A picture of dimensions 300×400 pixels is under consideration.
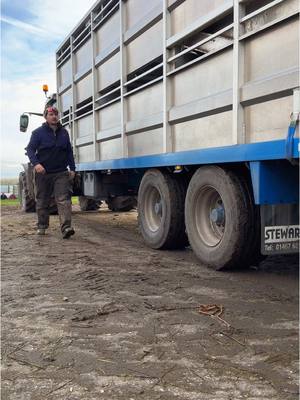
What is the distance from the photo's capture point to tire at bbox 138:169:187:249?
571cm

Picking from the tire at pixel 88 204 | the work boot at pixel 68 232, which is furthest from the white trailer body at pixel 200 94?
the tire at pixel 88 204

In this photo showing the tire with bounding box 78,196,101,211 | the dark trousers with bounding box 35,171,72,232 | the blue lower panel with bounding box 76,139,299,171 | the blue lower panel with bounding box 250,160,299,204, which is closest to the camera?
the blue lower panel with bounding box 76,139,299,171

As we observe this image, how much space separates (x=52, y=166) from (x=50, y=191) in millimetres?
432

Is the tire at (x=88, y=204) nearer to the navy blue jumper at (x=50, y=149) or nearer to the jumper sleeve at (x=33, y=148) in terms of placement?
the navy blue jumper at (x=50, y=149)

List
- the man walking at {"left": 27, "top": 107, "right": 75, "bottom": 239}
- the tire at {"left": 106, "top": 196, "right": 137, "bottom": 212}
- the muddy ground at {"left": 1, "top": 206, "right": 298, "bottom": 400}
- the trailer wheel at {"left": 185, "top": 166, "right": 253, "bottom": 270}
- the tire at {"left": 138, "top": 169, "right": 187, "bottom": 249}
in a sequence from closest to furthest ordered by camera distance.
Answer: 1. the muddy ground at {"left": 1, "top": 206, "right": 298, "bottom": 400}
2. the trailer wheel at {"left": 185, "top": 166, "right": 253, "bottom": 270}
3. the tire at {"left": 138, "top": 169, "right": 187, "bottom": 249}
4. the man walking at {"left": 27, "top": 107, "right": 75, "bottom": 239}
5. the tire at {"left": 106, "top": 196, "right": 137, "bottom": 212}

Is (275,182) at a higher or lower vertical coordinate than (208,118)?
lower

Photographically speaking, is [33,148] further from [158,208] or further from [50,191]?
[158,208]

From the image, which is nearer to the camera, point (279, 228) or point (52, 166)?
point (279, 228)

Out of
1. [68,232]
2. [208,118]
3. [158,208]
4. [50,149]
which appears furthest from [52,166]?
[208,118]

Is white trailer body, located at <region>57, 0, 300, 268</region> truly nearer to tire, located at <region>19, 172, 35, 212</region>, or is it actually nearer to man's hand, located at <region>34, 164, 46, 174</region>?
man's hand, located at <region>34, 164, 46, 174</region>

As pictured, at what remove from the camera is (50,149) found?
291 inches

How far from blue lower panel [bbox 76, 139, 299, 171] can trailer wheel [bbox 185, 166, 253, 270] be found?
0.49ft

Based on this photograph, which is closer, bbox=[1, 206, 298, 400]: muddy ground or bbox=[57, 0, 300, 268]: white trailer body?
bbox=[1, 206, 298, 400]: muddy ground

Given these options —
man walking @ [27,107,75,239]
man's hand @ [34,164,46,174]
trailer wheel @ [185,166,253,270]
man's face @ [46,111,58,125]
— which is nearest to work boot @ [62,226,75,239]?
man walking @ [27,107,75,239]
